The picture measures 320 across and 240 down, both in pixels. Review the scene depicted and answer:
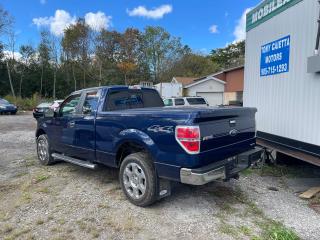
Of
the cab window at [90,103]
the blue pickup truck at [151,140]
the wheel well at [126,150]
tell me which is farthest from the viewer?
the cab window at [90,103]

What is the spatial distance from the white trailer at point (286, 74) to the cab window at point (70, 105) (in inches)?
162

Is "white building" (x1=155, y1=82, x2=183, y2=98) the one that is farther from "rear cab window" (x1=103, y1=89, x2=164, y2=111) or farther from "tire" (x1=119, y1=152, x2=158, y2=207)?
"tire" (x1=119, y1=152, x2=158, y2=207)

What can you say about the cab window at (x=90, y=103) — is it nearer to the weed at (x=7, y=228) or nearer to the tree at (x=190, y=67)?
the weed at (x=7, y=228)

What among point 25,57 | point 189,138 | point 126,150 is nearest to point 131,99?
point 126,150

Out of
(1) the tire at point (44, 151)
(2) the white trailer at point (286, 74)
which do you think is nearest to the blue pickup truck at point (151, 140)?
(1) the tire at point (44, 151)

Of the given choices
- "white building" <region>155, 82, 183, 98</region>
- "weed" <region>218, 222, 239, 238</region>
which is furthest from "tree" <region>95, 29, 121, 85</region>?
"weed" <region>218, 222, 239, 238</region>

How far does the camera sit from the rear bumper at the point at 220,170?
4.12 m

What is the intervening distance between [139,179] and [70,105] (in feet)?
8.84

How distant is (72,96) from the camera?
6664mm

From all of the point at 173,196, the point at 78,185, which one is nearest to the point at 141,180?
the point at 173,196

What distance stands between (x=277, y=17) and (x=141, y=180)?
14.5 feet

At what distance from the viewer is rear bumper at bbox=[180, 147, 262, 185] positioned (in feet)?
13.5

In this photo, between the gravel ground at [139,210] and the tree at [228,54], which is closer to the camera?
the gravel ground at [139,210]

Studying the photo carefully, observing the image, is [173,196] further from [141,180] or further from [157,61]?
[157,61]
